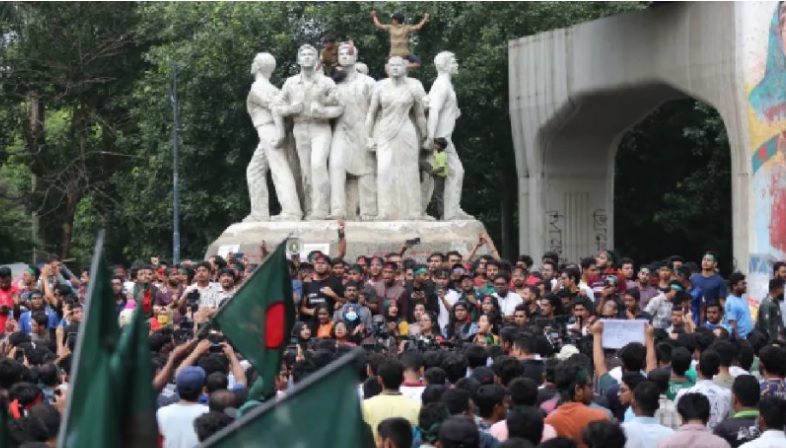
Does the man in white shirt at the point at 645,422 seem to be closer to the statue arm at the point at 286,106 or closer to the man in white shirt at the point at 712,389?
the man in white shirt at the point at 712,389

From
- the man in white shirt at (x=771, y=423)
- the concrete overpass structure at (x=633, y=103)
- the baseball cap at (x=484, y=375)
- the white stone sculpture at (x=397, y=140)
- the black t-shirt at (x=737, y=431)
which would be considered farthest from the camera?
the white stone sculpture at (x=397, y=140)

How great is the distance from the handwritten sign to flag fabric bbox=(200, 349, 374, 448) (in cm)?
768

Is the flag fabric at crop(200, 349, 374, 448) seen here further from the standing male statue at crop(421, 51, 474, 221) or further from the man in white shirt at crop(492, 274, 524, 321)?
the standing male statue at crop(421, 51, 474, 221)

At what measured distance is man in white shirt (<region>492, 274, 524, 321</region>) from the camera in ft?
52.9

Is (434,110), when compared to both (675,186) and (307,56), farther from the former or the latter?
(675,186)

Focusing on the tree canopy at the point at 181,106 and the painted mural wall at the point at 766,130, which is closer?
the painted mural wall at the point at 766,130

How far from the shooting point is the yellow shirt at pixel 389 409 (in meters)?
8.97

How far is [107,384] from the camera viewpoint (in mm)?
4992

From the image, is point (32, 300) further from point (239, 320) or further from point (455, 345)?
point (239, 320)

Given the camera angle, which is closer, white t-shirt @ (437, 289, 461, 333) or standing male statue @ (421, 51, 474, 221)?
white t-shirt @ (437, 289, 461, 333)

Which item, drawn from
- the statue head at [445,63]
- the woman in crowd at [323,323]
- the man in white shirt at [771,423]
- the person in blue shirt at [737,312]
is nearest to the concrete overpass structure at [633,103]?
the statue head at [445,63]

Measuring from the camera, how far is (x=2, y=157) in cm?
4375

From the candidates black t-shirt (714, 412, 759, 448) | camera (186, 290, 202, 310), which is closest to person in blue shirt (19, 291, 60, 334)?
camera (186, 290, 202, 310)

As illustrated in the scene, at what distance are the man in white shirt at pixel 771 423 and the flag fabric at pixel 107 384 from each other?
11.9 feet
